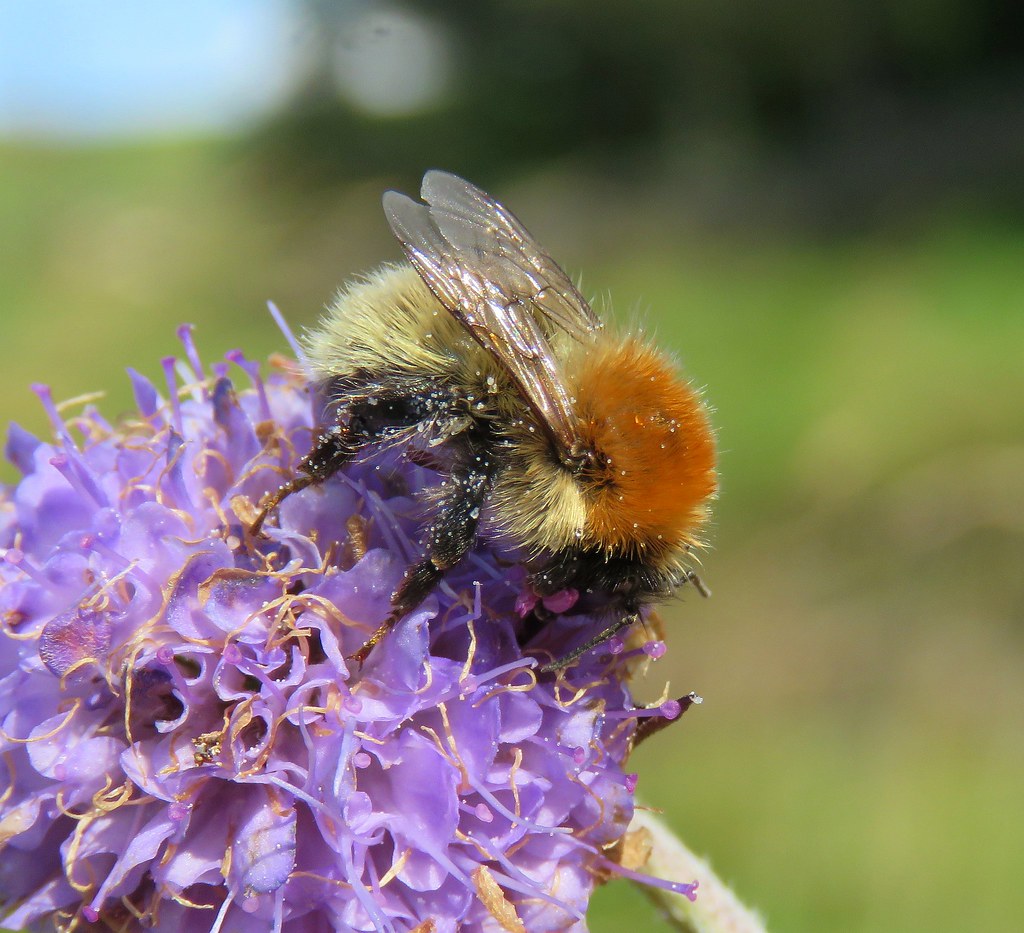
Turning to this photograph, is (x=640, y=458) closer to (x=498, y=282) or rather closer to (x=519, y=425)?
(x=519, y=425)

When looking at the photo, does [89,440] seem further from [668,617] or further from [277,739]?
[668,617]

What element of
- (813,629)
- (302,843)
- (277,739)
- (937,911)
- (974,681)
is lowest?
(937,911)

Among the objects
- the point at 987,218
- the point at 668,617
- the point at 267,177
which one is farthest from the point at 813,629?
the point at 267,177

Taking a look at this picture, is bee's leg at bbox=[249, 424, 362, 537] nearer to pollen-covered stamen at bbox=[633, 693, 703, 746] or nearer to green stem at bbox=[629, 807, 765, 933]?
pollen-covered stamen at bbox=[633, 693, 703, 746]

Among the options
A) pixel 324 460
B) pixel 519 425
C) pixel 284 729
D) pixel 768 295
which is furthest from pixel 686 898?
pixel 768 295

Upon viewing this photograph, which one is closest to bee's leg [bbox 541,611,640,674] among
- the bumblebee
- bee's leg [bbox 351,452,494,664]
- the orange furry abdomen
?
the bumblebee
